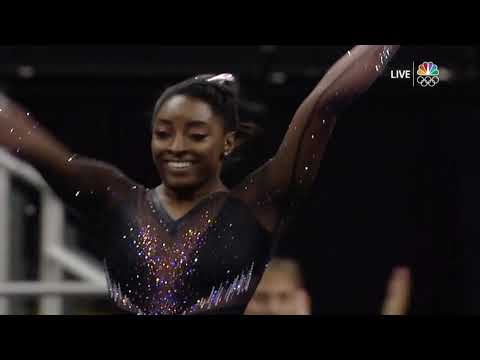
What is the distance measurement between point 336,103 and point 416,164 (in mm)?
427

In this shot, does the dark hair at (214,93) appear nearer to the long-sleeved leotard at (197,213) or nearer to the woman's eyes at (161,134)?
the woman's eyes at (161,134)

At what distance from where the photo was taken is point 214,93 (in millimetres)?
2803

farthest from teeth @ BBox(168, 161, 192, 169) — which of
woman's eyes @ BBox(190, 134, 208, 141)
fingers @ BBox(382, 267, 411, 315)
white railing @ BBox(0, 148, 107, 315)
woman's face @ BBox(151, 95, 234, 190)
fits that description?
fingers @ BBox(382, 267, 411, 315)

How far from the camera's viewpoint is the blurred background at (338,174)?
279 centimetres

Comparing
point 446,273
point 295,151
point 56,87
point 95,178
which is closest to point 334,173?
point 295,151

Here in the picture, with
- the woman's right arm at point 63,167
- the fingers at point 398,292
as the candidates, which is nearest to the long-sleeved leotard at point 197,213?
the woman's right arm at point 63,167

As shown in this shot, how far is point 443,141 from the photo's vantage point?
9.29ft

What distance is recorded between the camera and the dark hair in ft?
9.16

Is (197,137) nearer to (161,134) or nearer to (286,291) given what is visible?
(161,134)

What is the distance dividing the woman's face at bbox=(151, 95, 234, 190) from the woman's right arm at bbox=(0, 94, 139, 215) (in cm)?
18

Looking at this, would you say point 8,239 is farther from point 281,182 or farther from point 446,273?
point 446,273

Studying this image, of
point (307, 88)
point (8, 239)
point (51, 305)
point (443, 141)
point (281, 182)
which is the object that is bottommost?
point (51, 305)

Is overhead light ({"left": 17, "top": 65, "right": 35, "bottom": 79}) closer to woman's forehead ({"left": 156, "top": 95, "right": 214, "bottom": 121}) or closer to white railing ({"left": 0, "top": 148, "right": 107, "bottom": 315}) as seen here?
white railing ({"left": 0, "top": 148, "right": 107, "bottom": 315})

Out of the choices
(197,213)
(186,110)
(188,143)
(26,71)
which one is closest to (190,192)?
(197,213)
